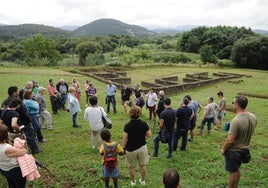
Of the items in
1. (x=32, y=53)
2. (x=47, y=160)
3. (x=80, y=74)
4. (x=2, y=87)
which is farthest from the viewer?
(x=32, y=53)

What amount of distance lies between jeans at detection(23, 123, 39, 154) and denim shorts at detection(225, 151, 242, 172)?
5455 millimetres

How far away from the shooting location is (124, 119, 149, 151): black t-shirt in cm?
632

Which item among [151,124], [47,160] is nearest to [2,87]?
[151,124]

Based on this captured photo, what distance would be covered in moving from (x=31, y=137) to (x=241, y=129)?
233 inches

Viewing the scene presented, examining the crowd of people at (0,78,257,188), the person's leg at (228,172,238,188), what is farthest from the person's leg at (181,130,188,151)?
the person's leg at (228,172,238,188)

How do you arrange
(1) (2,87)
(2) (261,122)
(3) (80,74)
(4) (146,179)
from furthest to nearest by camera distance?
(3) (80,74) < (1) (2,87) < (2) (261,122) < (4) (146,179)

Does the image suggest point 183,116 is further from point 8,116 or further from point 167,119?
point 8,116

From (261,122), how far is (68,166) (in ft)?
35.8

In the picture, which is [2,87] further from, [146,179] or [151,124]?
[146,179]

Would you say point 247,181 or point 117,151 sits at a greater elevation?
point 117,151

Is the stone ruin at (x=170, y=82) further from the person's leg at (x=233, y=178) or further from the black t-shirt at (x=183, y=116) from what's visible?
the person's leg at (x=233, y=178)

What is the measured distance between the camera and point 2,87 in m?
23.3

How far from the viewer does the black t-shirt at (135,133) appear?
632cm

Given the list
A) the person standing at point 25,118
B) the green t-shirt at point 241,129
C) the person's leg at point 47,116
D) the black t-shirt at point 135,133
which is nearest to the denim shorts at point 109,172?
the black t-shirt at point 135,133
